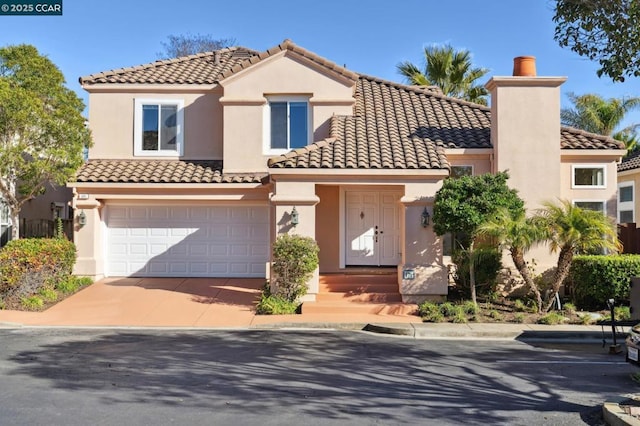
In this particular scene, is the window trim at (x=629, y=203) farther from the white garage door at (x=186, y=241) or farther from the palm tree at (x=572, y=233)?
the white garage door at (x=186, y=241)

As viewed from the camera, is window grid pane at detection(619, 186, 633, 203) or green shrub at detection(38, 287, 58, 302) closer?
green shrub at detection(38, 287, 58, 302)

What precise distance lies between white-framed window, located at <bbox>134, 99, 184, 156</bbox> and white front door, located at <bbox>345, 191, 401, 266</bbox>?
5.75m

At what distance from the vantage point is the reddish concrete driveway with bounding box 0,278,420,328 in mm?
13023

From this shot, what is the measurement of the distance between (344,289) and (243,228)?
4336 mm

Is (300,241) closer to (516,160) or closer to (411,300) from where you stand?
(411,300)

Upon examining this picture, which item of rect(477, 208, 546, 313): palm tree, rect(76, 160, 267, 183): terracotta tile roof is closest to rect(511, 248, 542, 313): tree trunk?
rect(477, 208, 546, 313): palm tree

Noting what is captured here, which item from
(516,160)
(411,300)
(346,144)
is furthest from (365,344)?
(516,160)

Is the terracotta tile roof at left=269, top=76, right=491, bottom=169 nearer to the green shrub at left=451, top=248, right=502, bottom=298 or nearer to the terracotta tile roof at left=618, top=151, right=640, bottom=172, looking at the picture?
the green shrub at left=451, top=248, right=502, bottom=298

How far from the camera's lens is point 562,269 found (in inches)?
538

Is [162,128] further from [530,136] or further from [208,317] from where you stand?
[530,136]

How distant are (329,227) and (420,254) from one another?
3.16 meters

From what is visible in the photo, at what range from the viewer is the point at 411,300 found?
46.9 feet

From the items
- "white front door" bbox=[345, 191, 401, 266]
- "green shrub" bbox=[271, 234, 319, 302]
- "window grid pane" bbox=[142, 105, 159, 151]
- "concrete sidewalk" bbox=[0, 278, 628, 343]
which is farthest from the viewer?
"window grid pane" bbox=[142, 105, 159, 151]

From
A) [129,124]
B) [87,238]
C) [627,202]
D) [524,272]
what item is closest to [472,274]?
[524,272]
